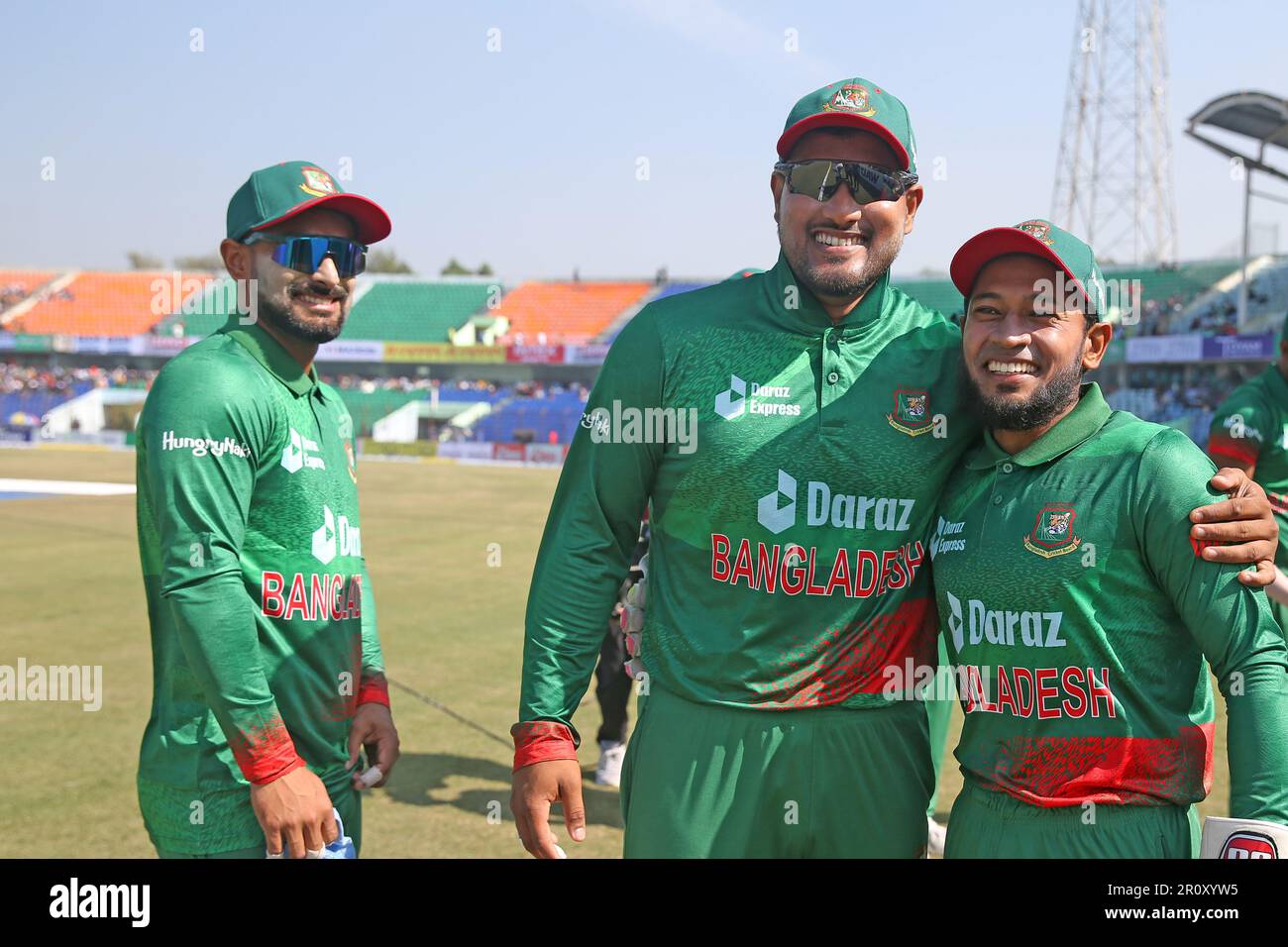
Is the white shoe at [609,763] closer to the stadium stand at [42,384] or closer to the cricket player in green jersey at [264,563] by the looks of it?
the cricket player in green jersey at [264,563]

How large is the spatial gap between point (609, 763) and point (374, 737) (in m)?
3.23

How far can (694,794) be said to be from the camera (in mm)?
2650

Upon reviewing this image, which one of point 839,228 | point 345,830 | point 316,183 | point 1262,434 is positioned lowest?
point 345,830

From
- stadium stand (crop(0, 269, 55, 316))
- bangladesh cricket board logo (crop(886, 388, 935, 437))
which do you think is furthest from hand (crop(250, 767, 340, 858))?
stadium stand (crop(0, 269, 55, 316))

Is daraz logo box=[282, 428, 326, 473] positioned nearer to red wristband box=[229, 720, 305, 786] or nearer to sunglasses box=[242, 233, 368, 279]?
sunglasses box=[242, 233, 368, 279]

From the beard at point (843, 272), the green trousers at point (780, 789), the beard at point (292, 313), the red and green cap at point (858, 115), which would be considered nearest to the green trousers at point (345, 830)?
the green trousers at point (780, 789)

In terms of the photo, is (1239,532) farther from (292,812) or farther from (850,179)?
(292,812)

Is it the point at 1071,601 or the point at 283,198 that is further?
the point at 283,198

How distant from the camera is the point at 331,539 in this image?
3.25m

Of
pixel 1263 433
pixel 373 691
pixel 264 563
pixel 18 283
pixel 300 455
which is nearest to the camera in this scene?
pixel 264 563

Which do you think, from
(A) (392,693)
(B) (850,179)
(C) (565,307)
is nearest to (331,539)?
(B) (850,179)

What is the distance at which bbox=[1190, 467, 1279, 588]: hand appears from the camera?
2338mm

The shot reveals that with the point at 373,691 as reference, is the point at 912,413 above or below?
above

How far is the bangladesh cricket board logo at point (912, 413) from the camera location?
8.91 ft
